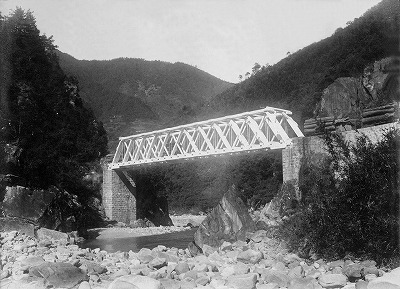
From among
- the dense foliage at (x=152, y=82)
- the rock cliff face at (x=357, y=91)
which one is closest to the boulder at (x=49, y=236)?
the rock cliff face at (x=357, y=91)

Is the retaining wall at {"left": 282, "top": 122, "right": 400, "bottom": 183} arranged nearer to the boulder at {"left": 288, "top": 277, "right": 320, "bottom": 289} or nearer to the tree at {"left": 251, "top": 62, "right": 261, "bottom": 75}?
the boulder at {"left": 288, "top": 277, "right": 320, "bottom": 289}

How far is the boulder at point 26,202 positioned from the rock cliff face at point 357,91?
39903 mm

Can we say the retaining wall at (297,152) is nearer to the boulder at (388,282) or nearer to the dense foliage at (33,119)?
the boulder at (388,282)

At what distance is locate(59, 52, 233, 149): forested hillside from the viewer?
12331 cm

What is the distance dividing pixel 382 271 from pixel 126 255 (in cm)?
968

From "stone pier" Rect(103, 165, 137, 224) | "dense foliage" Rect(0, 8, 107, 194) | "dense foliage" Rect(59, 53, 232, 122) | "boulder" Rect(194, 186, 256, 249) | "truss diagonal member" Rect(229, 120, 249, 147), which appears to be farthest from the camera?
"dense foliage" Rect(59, 53, 232, 122)

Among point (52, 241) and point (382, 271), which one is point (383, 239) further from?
point (52, 241)

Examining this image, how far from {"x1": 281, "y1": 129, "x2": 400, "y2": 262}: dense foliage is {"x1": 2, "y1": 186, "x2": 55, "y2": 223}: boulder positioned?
15692 millimetres

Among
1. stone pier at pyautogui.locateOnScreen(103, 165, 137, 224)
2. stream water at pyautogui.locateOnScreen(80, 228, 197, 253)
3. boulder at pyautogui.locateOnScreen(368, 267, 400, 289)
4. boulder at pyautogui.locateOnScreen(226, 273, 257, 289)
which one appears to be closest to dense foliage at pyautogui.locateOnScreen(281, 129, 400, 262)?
boulder at pyautogui.locateOnScreen(368, 267, 400, 289)

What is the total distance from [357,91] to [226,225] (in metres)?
46.6

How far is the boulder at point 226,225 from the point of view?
1869cm

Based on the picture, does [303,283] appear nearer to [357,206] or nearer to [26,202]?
[357,206]

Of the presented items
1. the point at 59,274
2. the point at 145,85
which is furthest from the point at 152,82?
the point at 59,274

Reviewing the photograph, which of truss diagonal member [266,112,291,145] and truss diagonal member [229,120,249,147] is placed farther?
truss diagonal member [229,120,249,147]
